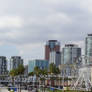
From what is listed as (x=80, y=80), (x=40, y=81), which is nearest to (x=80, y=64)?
(x=80, y=80)

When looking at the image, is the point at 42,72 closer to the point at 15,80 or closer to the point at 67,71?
the point at 15,80

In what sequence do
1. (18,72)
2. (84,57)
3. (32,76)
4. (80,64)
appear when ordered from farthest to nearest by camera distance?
(32,76) → (18,72) → (80,64) → (84,57)

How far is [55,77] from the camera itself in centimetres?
16212

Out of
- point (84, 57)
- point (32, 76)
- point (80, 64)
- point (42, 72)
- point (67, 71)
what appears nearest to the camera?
point (84, 57)

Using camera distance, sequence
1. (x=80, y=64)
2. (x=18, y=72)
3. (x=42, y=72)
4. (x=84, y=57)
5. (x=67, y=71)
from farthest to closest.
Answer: (x=67, y=71) < (x=18, y=72) < (x=42, y=72) < (x=80, y=64) < (x=84, y=57)

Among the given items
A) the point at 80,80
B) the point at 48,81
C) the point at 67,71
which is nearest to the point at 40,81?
the point at 48,81

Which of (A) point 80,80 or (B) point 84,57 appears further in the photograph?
(A) point 80,80

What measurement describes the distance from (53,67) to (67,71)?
4748 centimetres

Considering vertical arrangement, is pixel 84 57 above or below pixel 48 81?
above

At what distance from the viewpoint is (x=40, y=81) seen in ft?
543

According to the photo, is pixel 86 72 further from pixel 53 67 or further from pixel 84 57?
pixel 53 67

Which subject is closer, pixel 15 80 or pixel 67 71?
pixel 15 80

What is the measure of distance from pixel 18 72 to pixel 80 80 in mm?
54101

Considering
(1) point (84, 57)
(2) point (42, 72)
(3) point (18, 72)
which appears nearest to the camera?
(1) point (84, 57)
